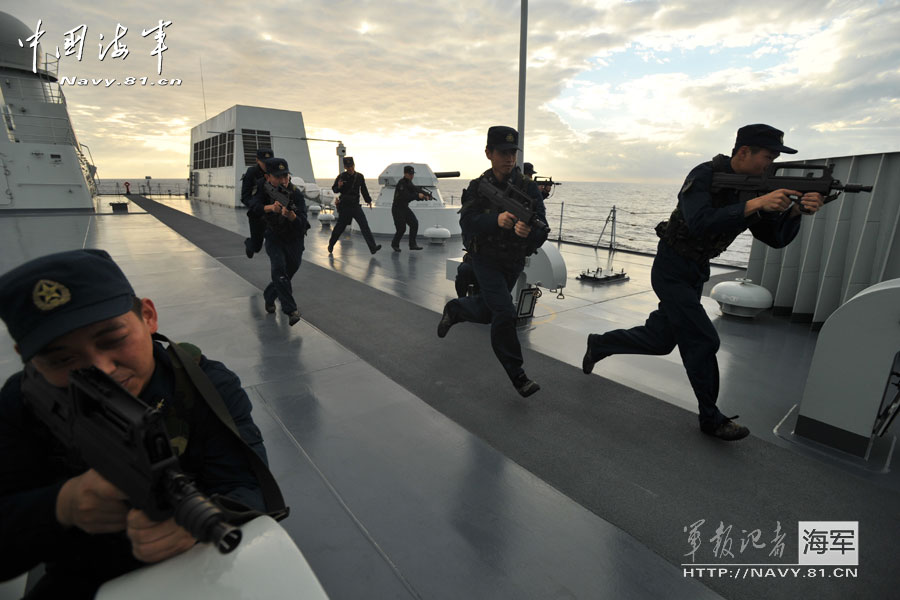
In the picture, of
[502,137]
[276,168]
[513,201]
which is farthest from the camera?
[276,168]

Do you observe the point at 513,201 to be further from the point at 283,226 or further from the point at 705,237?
the point at 283,226

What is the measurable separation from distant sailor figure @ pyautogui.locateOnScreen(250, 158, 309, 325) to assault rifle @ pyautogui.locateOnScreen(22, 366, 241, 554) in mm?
3761

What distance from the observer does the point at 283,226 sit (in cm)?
461

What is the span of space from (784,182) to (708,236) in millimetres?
468

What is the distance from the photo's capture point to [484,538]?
1.88 metres

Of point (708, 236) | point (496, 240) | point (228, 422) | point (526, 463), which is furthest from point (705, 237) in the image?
point (228, 422)

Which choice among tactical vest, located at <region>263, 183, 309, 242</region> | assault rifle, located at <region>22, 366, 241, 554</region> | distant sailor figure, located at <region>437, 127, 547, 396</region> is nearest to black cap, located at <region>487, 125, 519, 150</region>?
distant sailor figure, located at <region>437, 127, 547, 396</region>

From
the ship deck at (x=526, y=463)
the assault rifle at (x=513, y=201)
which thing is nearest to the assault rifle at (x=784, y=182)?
the assault rifle at (x=513, y=201)

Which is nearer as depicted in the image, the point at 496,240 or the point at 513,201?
the point at 513,201

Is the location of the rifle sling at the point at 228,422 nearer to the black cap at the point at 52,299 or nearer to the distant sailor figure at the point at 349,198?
the black cap at the point at 52,299

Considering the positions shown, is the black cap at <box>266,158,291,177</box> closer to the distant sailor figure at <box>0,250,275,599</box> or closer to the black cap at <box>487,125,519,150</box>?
the black cap at <box>487,125,519,150</box>

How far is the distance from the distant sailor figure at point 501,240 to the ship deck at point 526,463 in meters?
0.41

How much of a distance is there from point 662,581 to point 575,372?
6.41ft

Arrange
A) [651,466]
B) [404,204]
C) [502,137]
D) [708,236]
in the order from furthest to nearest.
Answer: [404,204] → [502,137] → [708,236] → [651,466]
